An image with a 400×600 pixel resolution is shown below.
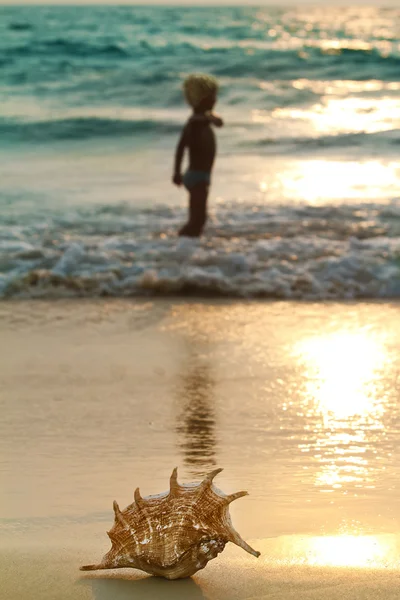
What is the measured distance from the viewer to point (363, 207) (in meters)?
10.9

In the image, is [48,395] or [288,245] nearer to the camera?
[48,395]

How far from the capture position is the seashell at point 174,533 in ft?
7.74

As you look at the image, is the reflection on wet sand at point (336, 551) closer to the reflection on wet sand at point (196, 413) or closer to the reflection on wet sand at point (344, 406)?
the reflection on wet sand at point (344, 406)

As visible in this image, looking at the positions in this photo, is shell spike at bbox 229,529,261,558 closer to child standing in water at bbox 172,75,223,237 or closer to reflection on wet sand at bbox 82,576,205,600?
reflection on wet sand at bbox 82,576,205,600

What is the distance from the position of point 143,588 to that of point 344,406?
2.08 meters

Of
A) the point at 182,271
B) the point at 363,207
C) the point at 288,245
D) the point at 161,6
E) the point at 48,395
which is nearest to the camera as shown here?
the point at 48,395

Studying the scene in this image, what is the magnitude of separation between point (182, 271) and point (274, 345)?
2.26 metres

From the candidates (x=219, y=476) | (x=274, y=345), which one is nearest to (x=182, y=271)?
(x=274, y=345)

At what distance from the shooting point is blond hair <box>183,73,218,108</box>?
26.3 feet

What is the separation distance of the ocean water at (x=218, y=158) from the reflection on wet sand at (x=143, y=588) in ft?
16.2

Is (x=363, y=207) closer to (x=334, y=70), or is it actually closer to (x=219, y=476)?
(x=219, y=476)

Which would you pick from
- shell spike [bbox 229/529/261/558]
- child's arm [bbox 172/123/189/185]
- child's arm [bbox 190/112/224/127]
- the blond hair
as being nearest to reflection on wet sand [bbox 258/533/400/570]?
shell spike [bbox 229/529/261/558]

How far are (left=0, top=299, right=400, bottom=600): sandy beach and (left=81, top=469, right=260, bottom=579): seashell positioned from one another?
104 millimetres

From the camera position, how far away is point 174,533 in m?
2.35
